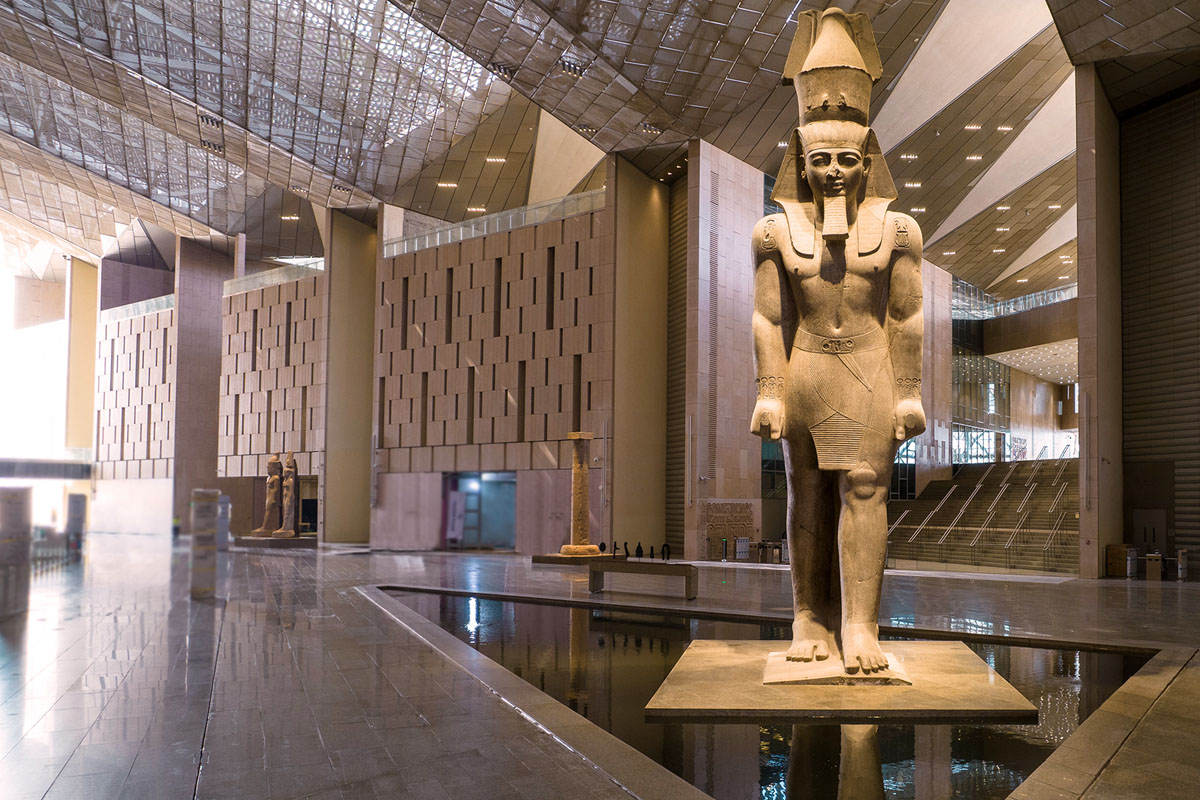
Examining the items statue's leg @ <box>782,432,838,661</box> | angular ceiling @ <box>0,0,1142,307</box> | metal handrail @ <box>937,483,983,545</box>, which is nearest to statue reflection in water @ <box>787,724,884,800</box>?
statue's leg @ <box>782,432,838,661</box>

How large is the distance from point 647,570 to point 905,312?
20.5 feet

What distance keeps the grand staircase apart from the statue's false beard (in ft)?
49.0

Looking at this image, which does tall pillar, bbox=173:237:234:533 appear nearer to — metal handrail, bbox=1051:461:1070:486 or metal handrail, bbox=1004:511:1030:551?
metal handrail, bbox=1004:511:1030:551

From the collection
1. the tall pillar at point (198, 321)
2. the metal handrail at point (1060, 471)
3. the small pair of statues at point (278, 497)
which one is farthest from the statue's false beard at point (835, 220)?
the tall pillar at point (198, 321)

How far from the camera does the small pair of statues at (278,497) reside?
2712 cm

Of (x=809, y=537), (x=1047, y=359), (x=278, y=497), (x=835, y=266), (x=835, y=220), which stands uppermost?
(x=1047, y=359)

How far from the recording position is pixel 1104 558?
16.6 m

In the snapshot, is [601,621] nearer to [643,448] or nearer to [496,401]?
[643,448]

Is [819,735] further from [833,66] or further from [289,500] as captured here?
[289,500]

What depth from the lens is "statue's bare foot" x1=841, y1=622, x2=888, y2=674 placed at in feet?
17.1

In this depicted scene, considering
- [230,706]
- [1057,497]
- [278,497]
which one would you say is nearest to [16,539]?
[230,706]

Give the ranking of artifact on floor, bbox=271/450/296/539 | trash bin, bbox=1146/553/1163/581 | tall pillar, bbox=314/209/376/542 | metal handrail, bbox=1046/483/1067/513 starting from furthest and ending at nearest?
tall pillar, bbox=314/209/376/542 < artifact on floor, bbox=271/450/296/539 < metal handrail, bbox=1046/483/1067/513 < trash bin, bbox=1146/553/1163/581

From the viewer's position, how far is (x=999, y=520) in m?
22.4

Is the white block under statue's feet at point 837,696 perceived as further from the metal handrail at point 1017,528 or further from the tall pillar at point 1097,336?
the metal handrail at point 1017,528
